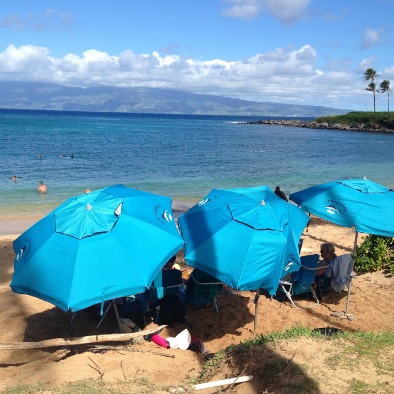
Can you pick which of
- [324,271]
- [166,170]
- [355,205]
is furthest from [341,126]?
[355,205]

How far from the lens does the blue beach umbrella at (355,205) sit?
6535mm

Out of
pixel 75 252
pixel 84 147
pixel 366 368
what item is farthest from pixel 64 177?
pixel 366 368

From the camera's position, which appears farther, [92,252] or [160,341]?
[160,341]

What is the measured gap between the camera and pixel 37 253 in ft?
17.5

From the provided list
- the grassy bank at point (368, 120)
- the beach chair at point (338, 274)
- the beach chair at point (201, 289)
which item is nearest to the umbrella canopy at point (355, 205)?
the beach chair at point (338, 274)

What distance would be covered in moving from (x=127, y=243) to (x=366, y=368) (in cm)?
312

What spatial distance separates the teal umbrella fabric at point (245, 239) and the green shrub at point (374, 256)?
392cm

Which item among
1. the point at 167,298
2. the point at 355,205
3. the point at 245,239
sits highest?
the point at 355,205

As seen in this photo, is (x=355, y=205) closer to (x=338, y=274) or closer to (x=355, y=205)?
(x=355, y=205)

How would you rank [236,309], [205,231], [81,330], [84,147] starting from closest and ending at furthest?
[205,231]
[81,330]
[236,309]
[84,147]

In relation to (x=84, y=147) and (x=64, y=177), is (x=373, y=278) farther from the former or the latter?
(x=84, y=147)

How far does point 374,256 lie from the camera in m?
9.91

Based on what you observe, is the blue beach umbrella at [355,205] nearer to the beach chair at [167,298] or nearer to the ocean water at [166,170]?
the beach chair at [167,298]

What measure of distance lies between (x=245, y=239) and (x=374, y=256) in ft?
17.7
